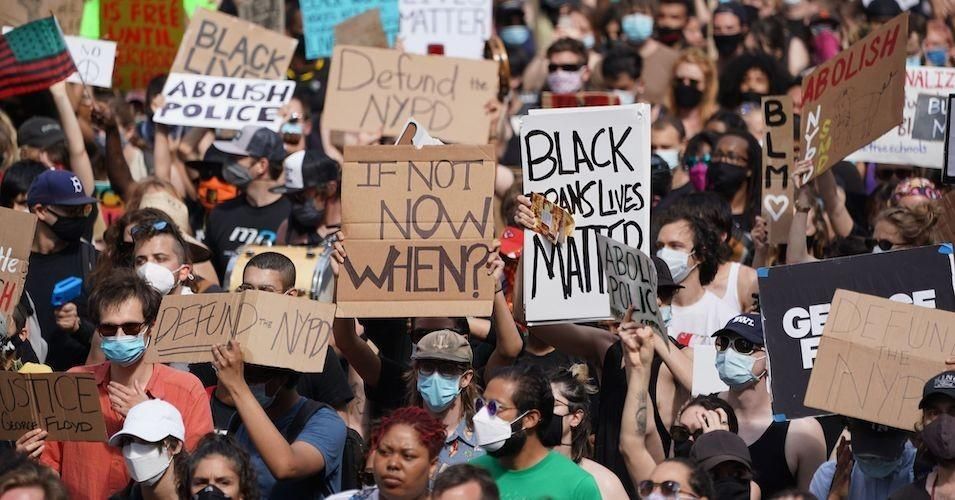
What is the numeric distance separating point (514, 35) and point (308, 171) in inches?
269

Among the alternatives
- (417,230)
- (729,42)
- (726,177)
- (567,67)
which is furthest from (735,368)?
(729,42)

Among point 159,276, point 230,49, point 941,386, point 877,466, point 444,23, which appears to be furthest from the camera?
point 444,23

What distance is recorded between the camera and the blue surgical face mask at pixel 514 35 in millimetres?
16328

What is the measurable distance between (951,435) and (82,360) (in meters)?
4.46

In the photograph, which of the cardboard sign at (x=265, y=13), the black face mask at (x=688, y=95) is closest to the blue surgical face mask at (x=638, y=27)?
the black face mask at (x=688, y=95)

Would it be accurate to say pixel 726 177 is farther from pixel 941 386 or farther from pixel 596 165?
pixel 941 386

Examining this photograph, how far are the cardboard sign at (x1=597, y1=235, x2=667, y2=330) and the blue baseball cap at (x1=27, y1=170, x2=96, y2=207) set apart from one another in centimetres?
298

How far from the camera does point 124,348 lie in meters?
7.04

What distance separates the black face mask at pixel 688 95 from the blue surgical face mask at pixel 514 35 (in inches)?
150

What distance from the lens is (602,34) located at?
55.2 feet

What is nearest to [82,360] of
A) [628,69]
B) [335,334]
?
[335,334]

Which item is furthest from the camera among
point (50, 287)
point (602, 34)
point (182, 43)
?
point (602, 34)

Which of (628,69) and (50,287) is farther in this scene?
(628,69)

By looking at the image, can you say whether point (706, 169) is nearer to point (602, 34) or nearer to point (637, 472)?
point (637, 472)
